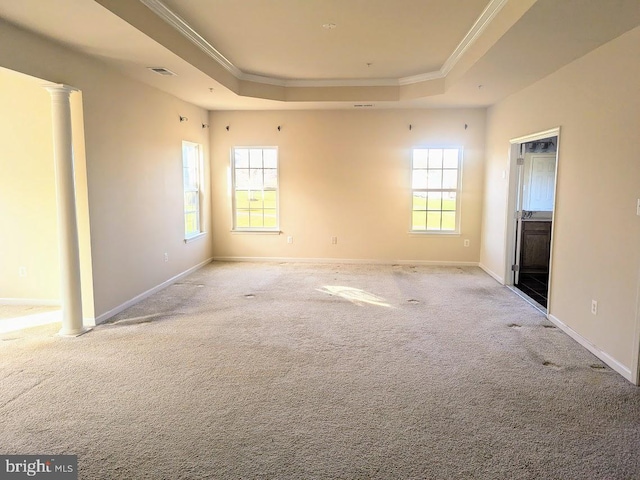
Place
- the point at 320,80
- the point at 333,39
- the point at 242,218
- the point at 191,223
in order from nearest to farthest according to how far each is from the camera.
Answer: the point at 333,39 < the point at 320,80 < the point at 191,223 < the point at 242,218

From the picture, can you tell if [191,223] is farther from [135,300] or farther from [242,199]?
[135,300]

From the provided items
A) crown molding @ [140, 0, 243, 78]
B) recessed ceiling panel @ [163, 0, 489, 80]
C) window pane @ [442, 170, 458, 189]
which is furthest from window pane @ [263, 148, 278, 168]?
window pane @ [442, 170, 458, 189]

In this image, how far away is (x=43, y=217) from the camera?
486cm

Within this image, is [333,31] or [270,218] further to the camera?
[270,218]

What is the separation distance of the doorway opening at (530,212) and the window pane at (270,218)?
3889mm

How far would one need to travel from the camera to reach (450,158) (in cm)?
742

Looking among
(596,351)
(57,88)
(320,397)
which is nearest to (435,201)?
(596,351)

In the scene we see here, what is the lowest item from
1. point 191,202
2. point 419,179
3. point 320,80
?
point 191,202

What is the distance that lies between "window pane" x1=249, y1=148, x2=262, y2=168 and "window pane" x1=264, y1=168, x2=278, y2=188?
175mm

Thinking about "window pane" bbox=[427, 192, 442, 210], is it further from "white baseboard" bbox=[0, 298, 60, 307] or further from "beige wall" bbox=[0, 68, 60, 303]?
"white baseboard" bbox=[0, 298, 60, 307]

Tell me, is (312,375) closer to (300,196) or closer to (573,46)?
(573,46)

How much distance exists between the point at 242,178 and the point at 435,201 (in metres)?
3.43

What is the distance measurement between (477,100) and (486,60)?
2.31 m

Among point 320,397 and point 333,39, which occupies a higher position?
point 333,39
